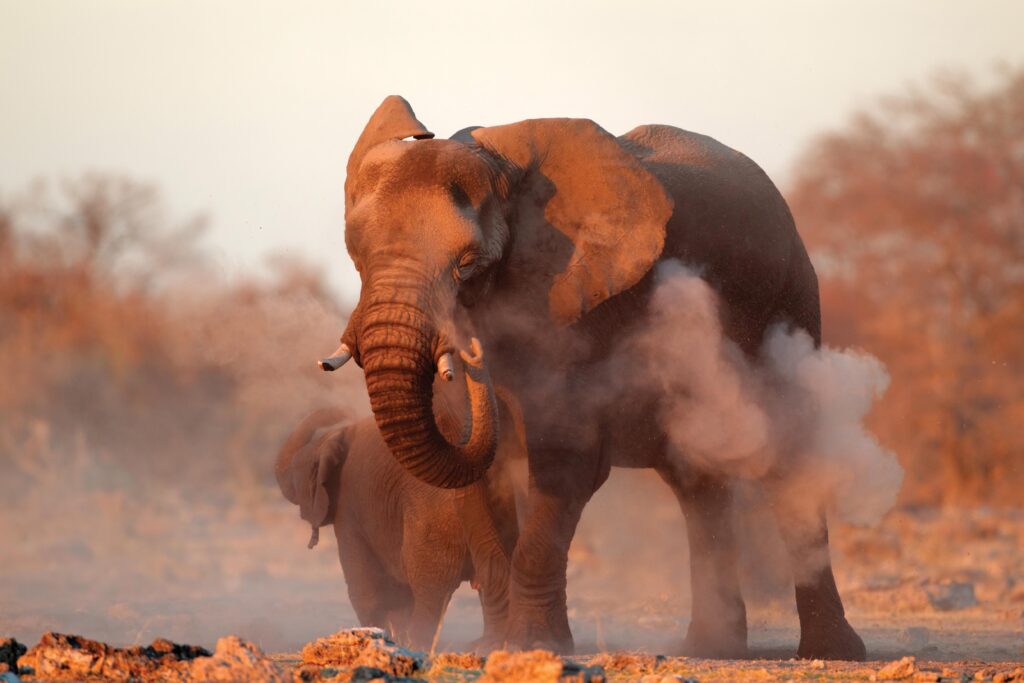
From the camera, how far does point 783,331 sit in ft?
29.9

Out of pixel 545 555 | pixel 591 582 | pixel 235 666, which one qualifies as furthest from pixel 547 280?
pixel 591 582

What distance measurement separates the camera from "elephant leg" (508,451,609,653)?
305 inches

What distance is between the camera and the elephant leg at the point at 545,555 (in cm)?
774

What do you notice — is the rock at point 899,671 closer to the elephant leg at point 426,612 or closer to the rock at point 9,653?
the rock at point 9,653

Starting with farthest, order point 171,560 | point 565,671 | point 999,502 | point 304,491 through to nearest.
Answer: point 999,502 < point 171,560 < point 304,491 < point 565,671

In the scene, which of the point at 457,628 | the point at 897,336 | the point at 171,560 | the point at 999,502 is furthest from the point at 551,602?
the point at 897,336

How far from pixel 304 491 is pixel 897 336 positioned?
1497 cm

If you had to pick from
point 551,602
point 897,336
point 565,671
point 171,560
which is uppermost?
point 897,336

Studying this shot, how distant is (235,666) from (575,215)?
3513 millimetres

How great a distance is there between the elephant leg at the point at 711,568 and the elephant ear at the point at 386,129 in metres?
2.50

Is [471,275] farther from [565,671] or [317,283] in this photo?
[317,283]

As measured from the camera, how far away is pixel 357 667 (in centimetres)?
527

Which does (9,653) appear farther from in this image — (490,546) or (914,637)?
(914,637)

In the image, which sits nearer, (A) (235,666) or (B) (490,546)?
(A) (235,666)
